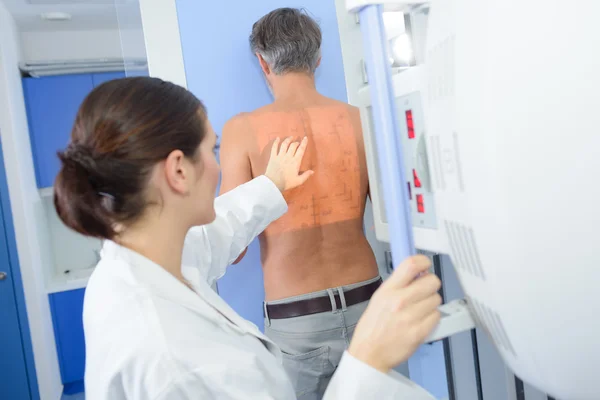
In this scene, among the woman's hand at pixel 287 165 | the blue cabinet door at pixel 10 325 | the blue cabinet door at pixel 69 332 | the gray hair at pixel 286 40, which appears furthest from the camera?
the blue cabinet door at pixel 69 332

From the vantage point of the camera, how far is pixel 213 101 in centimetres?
166

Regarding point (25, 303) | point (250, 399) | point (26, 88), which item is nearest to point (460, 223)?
point (250, 399)

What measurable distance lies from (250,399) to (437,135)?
49 centimetres

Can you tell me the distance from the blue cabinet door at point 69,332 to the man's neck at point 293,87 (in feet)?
9.75

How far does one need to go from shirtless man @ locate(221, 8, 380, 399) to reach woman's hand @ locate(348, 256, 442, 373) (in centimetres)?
84

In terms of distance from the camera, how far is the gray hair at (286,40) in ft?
5.05

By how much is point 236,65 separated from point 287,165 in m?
0.44

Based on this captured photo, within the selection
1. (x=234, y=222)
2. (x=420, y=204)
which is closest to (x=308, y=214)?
(x=234, y=222)

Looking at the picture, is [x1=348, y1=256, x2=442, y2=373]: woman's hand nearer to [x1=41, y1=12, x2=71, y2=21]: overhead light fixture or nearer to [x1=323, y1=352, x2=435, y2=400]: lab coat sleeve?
[x1=323, y1=352, x2=435, y2=400]: lab coat sleeve

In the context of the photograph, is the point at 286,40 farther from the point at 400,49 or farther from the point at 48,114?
the point at 48,114

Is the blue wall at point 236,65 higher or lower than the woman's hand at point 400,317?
higher

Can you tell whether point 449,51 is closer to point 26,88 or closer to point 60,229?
point 26,88

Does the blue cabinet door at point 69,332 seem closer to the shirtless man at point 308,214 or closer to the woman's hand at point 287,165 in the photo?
the shirtless man at point 308,214

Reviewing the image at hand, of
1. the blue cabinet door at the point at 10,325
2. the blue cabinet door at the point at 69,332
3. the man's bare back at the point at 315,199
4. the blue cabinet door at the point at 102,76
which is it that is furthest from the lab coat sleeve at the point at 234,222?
the blue cabinet door at the point at 102,76
